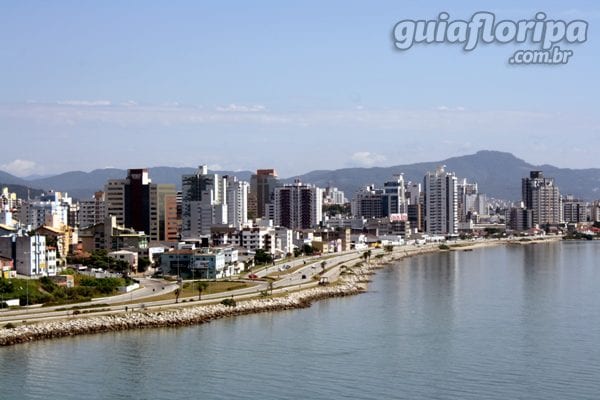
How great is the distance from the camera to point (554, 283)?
73.5ft

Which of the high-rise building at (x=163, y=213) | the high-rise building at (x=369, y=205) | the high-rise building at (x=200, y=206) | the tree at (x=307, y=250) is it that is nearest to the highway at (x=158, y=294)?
the tree at (x=307, y=250)

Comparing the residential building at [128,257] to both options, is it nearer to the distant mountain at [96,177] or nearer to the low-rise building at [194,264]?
the low-rise building at [194,264]

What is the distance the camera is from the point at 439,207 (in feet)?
171

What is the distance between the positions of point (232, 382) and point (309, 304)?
693cm

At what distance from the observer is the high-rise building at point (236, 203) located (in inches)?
1595

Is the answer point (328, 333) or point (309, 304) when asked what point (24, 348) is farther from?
point (309, 304)

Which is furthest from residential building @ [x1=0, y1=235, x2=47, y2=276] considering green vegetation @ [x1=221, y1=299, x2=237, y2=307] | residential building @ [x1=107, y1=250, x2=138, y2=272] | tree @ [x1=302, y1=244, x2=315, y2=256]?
tree @ [x1=302, y1=244, x2=315, y2=256]

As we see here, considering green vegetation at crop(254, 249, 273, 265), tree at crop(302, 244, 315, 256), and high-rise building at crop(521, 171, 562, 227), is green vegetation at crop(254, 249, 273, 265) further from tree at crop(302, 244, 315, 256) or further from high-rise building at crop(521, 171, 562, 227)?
high-rise building at crop(521, 171, 562, 227)

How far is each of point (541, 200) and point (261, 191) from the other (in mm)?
20774

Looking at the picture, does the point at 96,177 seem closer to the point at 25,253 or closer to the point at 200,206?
the point at 200,206

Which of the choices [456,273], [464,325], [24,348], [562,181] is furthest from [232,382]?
[562,181]

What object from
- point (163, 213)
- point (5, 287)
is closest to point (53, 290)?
point (5, 287)

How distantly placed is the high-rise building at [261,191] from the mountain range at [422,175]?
198ft

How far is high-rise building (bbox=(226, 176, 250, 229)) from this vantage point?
40519 millimetres
